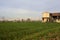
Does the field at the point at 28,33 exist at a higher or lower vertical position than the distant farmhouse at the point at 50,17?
lower

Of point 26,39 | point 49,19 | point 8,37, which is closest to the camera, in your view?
point 26,39

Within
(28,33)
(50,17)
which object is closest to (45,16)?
(50,17)

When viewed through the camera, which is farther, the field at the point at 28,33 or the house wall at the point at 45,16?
the house wall at the point at 45,16

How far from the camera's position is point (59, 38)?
14516mm

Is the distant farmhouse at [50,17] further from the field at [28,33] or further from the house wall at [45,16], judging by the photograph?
the field at [28,33]

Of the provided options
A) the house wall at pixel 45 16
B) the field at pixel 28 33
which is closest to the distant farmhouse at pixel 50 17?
the house wall at pixel 45 16

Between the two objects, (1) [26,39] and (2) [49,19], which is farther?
(2) [49,19]

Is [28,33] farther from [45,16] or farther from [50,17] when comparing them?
[50,17]

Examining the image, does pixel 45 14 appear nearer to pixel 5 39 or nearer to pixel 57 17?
pixel 57 17

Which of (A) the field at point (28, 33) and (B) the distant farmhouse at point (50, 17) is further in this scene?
(B) the distant farmhouse at point (50, 17)

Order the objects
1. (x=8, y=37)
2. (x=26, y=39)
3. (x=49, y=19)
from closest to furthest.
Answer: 1. (x=26, y=39)
2. (x=8, y=37)
3. (x=49, y=19)

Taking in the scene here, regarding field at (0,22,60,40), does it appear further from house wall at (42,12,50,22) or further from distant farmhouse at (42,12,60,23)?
distant farmhouse at (42,12,60,23)

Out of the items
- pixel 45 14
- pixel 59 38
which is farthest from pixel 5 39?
pixel 45 14

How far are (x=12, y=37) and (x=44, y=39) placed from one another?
308 cm
